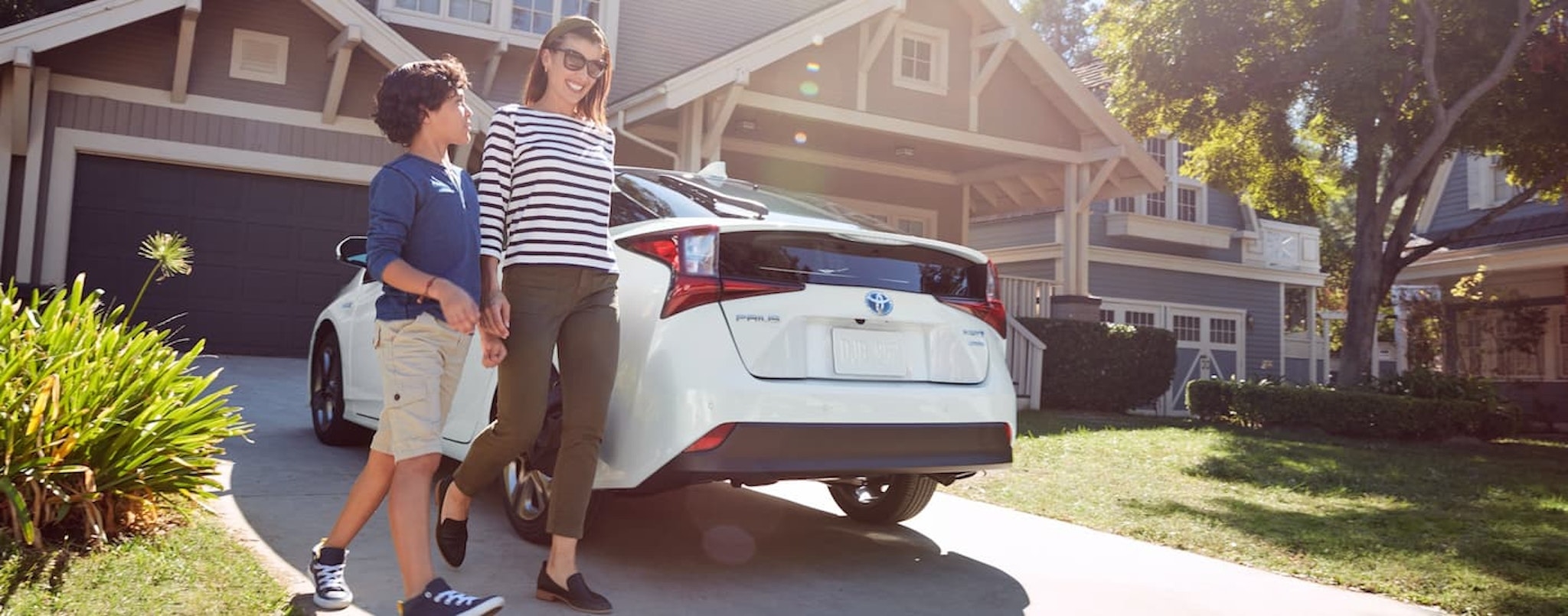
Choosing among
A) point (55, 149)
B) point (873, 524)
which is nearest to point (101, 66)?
point (55, 149)

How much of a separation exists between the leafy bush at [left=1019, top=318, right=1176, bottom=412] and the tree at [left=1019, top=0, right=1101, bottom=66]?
1188 inches

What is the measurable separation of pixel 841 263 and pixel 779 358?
1.39ft

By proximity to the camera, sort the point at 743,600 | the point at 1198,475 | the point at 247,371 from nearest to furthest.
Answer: the point at 743,600
the point at 1198,475
the point at 247,371

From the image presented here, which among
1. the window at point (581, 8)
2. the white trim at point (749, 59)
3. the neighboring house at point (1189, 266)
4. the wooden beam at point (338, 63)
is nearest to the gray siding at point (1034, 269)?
the neighboring house at point (1189, 266)

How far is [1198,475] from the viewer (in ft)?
23.9

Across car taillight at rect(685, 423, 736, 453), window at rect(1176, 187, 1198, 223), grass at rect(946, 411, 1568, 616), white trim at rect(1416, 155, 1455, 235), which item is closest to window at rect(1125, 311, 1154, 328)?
window at rect(1176, 187, 1198, 223)

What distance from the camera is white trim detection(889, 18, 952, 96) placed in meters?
13.9

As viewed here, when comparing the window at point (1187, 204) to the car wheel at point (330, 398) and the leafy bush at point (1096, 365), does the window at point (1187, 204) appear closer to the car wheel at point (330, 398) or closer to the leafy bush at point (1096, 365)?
the leafy bush at point (1096, 365)

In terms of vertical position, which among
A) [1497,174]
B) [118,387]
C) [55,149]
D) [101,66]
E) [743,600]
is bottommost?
[743,600]

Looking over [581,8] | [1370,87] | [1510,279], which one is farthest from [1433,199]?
[581,8]

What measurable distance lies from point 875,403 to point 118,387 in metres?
Answer: 2.46

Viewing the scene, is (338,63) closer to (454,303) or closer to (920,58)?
(920,58)

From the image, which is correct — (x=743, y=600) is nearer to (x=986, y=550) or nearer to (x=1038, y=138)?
(x=986, y=550)

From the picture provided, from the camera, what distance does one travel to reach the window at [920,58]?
45.8 ft
